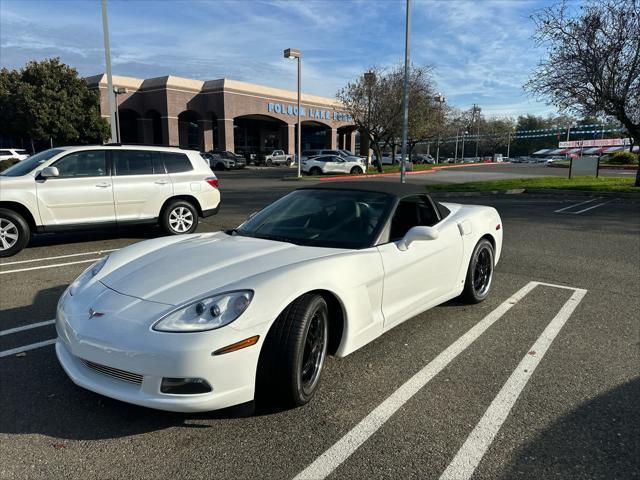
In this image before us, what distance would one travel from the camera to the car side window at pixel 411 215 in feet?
12.5

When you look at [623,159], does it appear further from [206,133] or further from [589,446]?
[589,446]

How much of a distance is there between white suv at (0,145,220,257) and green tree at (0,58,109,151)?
1487 inches

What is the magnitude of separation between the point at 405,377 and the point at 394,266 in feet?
2.63

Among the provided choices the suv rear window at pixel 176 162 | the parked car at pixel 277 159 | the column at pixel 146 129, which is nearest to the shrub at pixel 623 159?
the parked car at pixel 277 159

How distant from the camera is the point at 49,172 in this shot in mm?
7051

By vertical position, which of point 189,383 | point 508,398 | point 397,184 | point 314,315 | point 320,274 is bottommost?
point 508,398

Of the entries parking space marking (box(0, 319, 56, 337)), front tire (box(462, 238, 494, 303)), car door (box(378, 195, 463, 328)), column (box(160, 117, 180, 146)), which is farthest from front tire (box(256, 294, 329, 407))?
column (box(160, 117, 180, 146))

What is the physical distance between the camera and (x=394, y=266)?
3.46 metres

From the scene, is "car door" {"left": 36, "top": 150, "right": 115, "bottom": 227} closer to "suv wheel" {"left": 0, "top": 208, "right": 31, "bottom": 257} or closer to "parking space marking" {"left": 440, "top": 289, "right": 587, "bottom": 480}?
"suv wheel" {"left": 0, "top": 208, "right": 31, "bottom": 257}

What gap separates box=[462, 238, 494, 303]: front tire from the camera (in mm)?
4651

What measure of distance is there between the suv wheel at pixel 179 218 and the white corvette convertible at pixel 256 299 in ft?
15.8

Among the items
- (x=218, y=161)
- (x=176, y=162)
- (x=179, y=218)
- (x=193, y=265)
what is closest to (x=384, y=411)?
(x=193, y=265)

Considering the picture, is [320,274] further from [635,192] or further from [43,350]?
[635,192]

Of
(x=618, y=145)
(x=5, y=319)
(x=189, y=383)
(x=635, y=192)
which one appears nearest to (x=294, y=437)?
(x=189, y=383)
